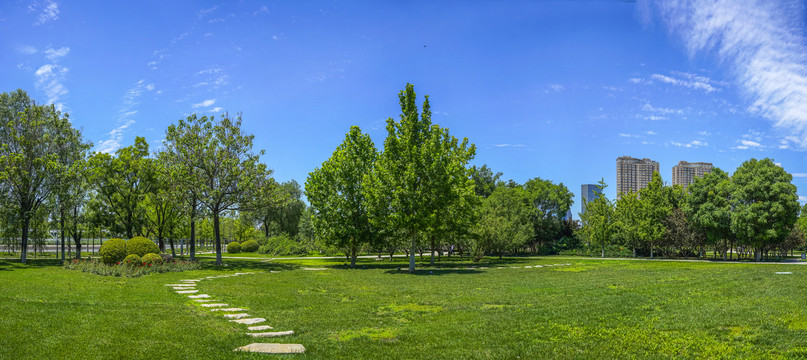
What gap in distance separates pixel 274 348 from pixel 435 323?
3.46 m

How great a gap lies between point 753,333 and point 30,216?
38.3 metres

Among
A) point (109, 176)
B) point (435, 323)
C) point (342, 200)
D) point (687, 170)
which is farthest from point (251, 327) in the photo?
point (687, 170)

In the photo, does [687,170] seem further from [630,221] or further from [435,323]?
[435,323]

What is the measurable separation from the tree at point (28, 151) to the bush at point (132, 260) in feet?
39.1

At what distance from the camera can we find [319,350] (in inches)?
280

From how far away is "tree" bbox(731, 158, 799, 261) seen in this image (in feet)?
113

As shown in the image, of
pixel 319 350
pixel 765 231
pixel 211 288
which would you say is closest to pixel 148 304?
pixel 211 288

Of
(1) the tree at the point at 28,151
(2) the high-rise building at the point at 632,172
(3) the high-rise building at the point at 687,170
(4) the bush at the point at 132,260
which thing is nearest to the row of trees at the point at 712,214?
(4) the bush at the point at 132,260

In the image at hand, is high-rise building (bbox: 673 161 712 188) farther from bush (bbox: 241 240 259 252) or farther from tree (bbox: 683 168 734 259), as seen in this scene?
bush (bbox: 241 240 259 252)

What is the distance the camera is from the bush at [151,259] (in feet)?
78.1

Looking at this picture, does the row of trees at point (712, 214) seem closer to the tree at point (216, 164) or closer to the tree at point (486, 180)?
the tree at point (486, 180)

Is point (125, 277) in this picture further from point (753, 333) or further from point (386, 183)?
point (753, 333)

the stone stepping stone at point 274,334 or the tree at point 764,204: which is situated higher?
the tree at point 764,204

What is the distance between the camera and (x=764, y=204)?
34.7m
